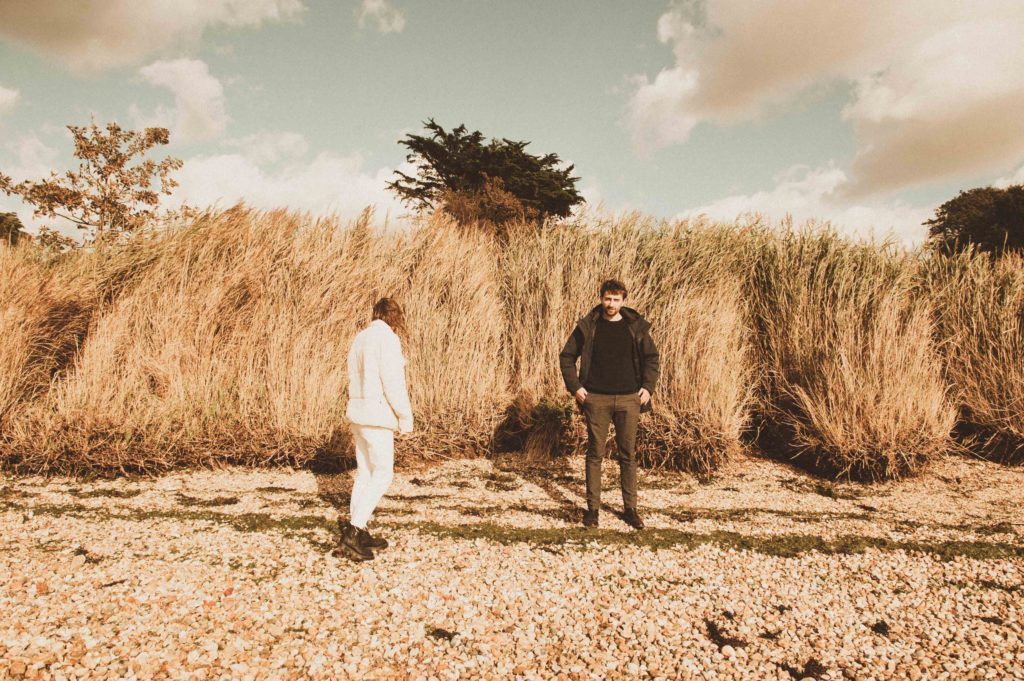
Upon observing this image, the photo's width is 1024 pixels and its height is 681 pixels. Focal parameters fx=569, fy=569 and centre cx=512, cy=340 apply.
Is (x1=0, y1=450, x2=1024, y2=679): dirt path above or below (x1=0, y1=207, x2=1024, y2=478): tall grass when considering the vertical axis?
below

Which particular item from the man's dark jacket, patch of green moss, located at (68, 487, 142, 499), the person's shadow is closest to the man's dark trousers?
the man's dark jacket

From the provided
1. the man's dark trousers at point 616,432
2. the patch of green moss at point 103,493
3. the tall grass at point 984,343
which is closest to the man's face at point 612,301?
the man's dark trousers at point 616,432

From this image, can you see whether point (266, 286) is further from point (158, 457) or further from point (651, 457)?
point (651, 457)

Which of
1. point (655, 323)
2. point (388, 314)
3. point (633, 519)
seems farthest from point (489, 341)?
point (388, 314)

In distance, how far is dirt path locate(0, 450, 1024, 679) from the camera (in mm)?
2879

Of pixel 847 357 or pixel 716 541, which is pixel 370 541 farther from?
pixel 847 357

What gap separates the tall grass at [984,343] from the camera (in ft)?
24.9

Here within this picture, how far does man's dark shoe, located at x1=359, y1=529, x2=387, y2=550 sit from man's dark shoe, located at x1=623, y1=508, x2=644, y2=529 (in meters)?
2.16

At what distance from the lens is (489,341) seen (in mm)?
8445

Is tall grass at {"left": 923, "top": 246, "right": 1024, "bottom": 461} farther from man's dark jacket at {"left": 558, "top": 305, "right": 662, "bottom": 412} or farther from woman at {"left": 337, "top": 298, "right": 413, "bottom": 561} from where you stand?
woman at {"left": 337, "top": 298, "right": 413, "bottom": 561}

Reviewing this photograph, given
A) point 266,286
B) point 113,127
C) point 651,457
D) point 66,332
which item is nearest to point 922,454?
point 651,457

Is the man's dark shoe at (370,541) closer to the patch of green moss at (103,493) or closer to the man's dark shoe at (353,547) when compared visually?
the man's dark shoe at (353,547)

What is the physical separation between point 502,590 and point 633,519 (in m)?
1.83

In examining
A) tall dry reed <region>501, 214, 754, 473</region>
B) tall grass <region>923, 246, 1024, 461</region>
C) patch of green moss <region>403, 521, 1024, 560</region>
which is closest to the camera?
patch of green moss <region>403, 521, 1024, 560</region>
